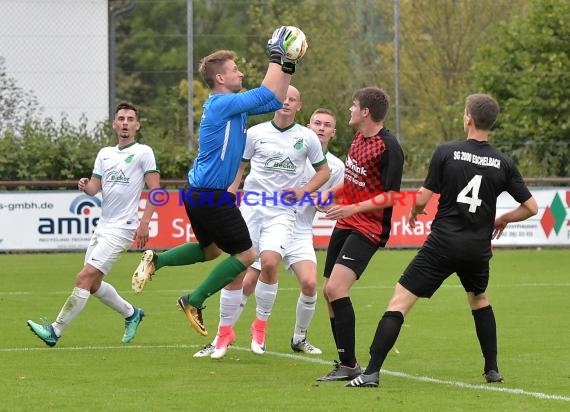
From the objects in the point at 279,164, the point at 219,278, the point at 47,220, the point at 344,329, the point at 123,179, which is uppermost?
the point at 279,164

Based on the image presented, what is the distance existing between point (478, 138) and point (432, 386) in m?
1.71

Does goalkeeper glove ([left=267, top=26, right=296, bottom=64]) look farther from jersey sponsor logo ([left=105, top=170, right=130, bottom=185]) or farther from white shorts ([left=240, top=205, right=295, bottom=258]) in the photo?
jersey sponsor logo ([left=105, top=170, right=130, bottom=185])

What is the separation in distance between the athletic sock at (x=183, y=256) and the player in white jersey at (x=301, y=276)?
0.44m

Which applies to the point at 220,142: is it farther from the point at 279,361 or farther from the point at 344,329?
the point at 279,361

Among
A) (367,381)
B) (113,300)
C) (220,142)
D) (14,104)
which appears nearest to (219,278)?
(220,142)

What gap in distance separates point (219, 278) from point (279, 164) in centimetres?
138

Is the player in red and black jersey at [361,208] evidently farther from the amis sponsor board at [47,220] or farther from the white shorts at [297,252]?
the amis sponsor board at [47,220]

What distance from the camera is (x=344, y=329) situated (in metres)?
9.06

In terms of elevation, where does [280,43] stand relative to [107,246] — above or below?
above

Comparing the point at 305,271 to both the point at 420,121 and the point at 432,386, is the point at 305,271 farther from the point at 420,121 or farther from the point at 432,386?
the point at 420,121

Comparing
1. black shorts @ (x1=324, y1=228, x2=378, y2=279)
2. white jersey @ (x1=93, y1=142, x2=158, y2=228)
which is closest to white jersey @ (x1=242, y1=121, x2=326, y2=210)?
white jersey @ (x1=93, y1=142, x2=158, y2=228)

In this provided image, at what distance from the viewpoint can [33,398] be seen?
27.0ft

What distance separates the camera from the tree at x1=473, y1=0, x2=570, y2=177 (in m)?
29.9

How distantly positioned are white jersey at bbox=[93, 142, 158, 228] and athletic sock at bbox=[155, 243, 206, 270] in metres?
1.50
